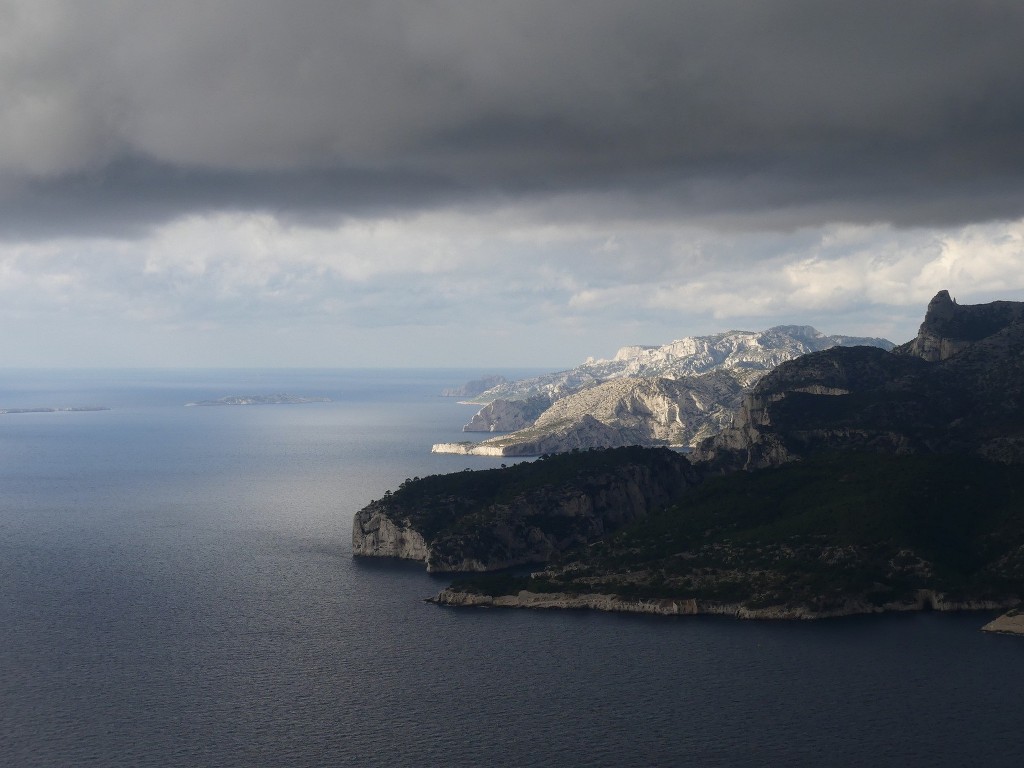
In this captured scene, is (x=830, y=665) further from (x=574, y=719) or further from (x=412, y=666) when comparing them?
(x=412, y=666)


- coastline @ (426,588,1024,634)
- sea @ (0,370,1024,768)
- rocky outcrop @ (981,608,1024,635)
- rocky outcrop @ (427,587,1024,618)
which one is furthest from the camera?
rocky outcrop @ (427,587,1024,618)

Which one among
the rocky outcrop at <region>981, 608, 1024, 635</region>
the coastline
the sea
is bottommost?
the sea

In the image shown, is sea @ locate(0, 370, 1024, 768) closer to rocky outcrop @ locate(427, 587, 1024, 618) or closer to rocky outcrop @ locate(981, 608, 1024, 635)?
rocky outcrop @ locate(981, 608, 1024, 635)

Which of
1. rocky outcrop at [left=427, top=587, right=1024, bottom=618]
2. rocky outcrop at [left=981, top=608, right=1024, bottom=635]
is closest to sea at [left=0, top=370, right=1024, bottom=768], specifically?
rocky outcrop at [left=981, top=608, right=1024, bottom=635]

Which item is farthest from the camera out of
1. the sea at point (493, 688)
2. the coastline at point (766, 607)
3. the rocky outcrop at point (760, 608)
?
the rocky outcrop at point (760, 608)

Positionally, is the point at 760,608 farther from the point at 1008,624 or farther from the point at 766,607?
the point at 1008,624

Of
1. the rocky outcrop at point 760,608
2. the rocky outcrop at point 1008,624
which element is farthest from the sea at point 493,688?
the rocky outcrop at point 760,608

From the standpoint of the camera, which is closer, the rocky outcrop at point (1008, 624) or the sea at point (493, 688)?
the sea at point (493, 688)

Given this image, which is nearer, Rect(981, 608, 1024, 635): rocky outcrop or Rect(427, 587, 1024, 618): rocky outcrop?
Rect(981, 608, 1024, 635): rocky outcrop

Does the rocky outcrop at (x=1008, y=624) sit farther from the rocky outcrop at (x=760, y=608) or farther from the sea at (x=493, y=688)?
the rocky outcrop at (x=760, y=608)

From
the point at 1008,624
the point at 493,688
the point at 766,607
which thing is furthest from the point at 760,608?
the point at 493,688

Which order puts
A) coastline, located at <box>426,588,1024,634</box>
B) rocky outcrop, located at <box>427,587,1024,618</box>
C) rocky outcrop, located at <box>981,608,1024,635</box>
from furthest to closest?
rocky outcrop, located at <box>427,587,1024,618</box>
coastline, located at <box>426,588,1024,634</box>
rocky outcrop, located at <box>981,608,1024,635</box>
